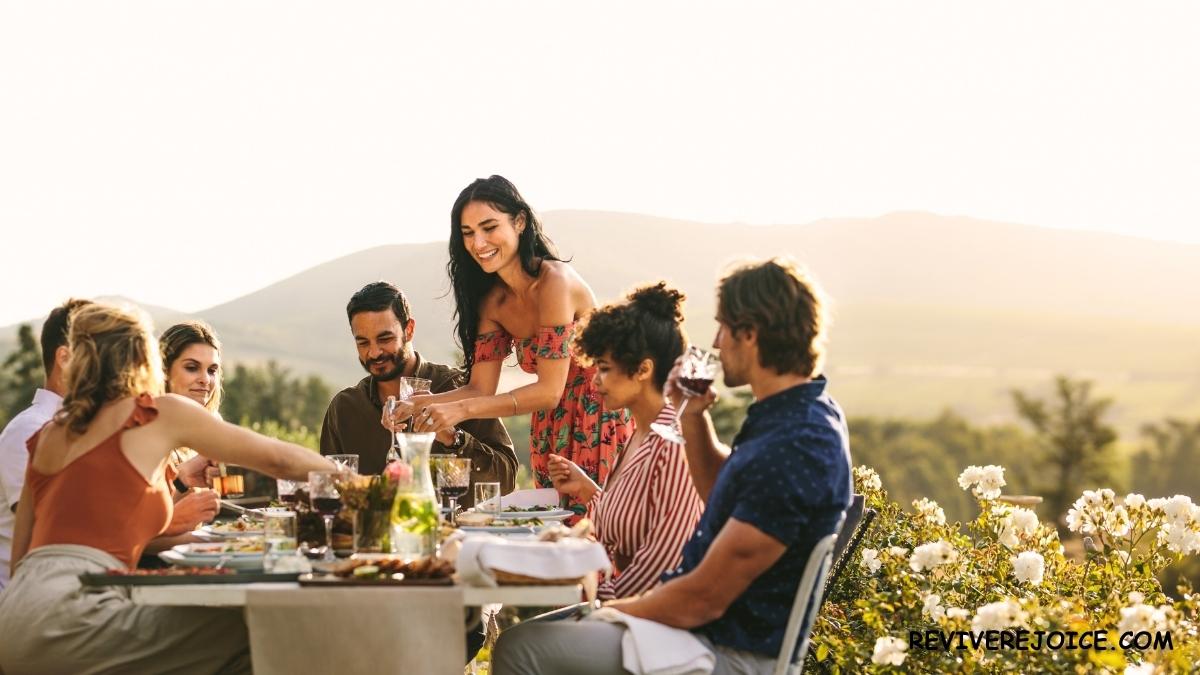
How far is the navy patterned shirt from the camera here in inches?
111

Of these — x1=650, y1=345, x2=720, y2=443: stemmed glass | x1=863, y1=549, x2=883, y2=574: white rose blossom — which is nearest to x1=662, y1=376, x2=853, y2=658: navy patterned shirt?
x1=650, y1=345, x2=720, y2=443: stemmed glass

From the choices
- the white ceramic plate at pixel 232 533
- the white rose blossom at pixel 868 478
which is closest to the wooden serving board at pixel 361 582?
the white ceramic plate at pixel 232 533

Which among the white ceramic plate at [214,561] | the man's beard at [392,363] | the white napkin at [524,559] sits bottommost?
the white ceramic plate at [214,561]

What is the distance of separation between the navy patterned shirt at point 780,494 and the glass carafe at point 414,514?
0.63 metres

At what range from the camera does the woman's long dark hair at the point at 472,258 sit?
15.9 ft

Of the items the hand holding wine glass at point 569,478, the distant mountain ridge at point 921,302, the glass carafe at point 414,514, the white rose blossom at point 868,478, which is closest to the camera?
the glass carafe at point 414,514

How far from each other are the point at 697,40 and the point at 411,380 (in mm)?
29181

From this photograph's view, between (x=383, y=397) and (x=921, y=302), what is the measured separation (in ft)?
131

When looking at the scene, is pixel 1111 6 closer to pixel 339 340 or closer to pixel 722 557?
pixel 339 340

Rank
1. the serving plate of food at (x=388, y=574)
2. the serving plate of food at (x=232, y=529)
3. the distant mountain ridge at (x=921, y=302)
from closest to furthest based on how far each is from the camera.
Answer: the serving plate of food at (x=388, y=574) → the serving plate of food at (x=232, y=529) → the distant mountain ridge at (x=921, y=302)

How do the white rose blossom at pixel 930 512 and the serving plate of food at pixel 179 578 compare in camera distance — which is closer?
the serving plate of food at pixel 179 578

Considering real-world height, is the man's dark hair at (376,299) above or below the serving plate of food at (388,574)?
above

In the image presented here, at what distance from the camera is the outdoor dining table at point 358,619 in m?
2.74

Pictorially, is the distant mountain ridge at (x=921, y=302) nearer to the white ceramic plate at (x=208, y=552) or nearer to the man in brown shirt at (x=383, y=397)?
the man in brown shirt at (x=383, y=397)
